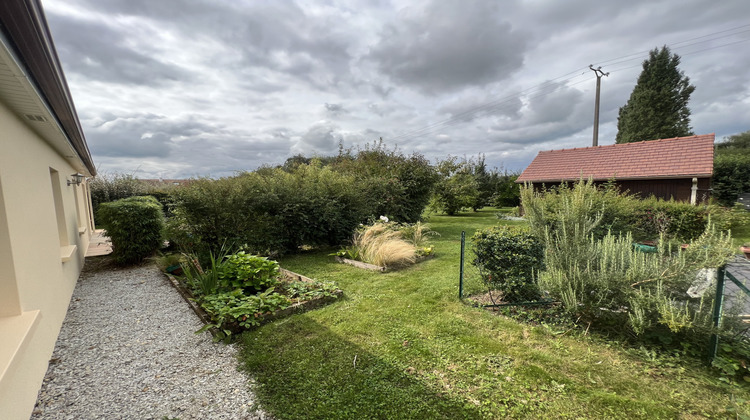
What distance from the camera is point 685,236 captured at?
902 centimetres

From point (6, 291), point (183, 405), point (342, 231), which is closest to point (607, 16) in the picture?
point (342, 231)

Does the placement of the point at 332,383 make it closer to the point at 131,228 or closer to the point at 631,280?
the point at 631,280

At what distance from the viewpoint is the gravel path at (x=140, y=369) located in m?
2.32

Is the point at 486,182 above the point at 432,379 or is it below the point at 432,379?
above

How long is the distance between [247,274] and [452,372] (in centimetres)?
316

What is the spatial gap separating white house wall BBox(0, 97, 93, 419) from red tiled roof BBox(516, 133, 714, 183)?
15.0 m

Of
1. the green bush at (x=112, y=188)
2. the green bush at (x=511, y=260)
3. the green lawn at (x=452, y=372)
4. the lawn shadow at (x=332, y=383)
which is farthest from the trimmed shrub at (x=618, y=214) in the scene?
the green bush at (x=112, y=188)

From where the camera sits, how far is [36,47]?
1803mm

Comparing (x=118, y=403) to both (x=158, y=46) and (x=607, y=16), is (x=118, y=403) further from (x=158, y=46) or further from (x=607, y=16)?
(x=607, y=16)

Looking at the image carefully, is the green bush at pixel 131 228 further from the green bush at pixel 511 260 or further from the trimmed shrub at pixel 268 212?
the green bush at pixel 511 260

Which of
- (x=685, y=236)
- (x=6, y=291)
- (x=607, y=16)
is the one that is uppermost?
(x=607, y=16)

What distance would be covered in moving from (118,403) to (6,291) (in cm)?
124

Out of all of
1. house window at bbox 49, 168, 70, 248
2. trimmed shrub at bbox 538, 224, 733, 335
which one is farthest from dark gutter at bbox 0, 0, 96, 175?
trimmed shrub at bbox 538, 224, 733, 335

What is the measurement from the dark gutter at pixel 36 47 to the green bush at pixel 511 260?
4.46m
